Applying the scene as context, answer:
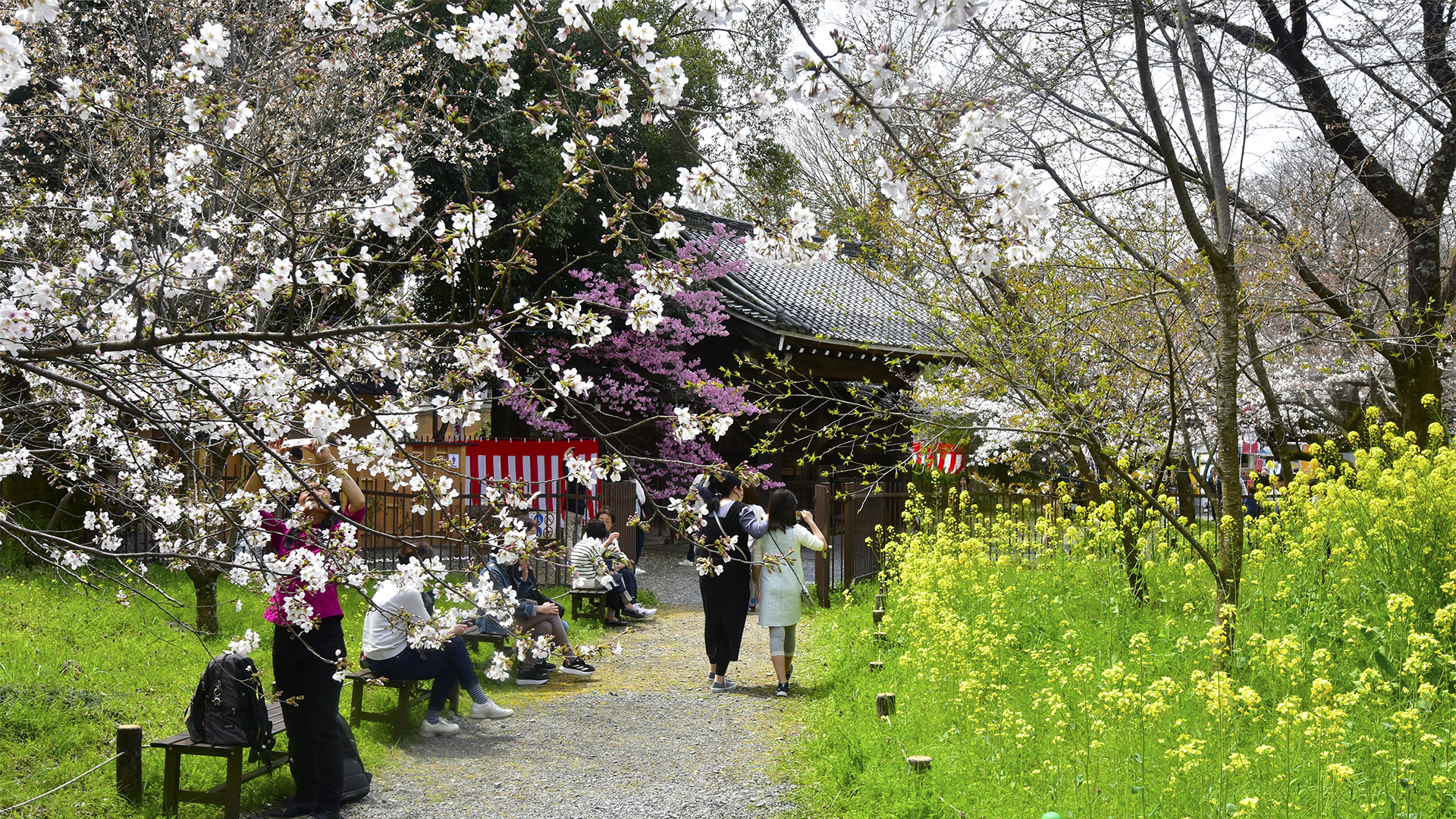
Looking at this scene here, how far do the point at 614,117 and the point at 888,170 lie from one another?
3.18ft

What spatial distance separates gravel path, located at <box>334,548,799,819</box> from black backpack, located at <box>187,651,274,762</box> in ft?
2.04

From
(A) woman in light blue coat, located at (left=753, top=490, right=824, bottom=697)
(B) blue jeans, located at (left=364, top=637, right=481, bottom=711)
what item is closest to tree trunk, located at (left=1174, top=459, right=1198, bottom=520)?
(A) woman in light blue coat, located at (left=753, top=490, right=824, bottom=697)

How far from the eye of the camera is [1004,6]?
574 cm

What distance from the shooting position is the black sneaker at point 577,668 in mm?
7246

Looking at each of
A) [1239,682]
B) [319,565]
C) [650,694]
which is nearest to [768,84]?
[319,565]

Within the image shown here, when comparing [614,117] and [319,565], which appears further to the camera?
[319,565]

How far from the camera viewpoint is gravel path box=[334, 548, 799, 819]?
4566mm

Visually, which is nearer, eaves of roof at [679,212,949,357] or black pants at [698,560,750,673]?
black pants at [698,560,750,673]

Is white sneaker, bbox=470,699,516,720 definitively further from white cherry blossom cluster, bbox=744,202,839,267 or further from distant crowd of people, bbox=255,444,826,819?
white cherry blossom cluster, bbox=744,202,839,267

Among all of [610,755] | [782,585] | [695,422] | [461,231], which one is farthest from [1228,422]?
[610,755]

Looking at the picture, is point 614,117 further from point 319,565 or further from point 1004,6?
point 1004,6

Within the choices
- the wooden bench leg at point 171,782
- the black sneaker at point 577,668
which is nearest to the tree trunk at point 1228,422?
the black sneaker at point 577,668

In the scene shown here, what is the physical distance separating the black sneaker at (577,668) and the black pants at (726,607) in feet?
3.26

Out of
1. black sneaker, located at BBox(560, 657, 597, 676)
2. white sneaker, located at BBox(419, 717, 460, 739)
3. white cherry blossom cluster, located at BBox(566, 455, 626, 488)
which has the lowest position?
white sneaker, located at BBox(419, 717, 460, 739)
